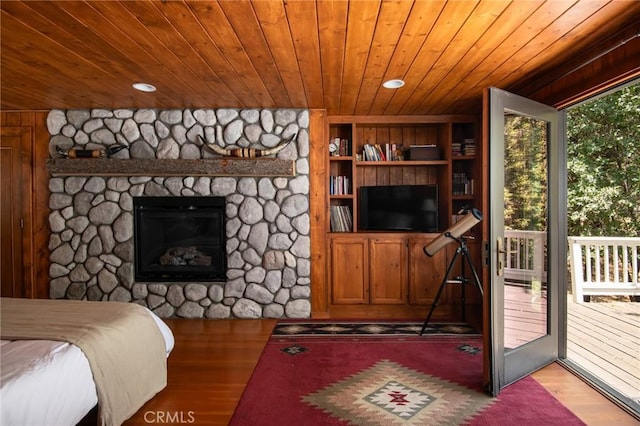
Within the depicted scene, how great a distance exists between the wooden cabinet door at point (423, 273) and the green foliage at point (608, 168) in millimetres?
2557

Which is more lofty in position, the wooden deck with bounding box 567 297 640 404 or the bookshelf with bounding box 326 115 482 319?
the bookshelf with bounding box 326 115 482 319

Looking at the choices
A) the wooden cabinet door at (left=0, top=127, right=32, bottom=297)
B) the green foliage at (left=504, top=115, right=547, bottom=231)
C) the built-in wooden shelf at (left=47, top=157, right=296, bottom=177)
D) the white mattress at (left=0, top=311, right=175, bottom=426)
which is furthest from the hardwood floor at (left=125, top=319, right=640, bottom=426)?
the wooden cabinet door at (left=0, top=127, right=32, bottom=297)

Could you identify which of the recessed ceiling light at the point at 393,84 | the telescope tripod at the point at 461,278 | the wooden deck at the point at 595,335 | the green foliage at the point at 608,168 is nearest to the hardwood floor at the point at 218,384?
the wooden deck at the point at 595,335

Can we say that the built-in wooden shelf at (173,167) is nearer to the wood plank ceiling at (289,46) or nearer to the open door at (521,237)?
the wood plank ceiling at (289,46)

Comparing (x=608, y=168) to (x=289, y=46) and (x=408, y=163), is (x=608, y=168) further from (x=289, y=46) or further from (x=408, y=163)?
(x=289, y=46)

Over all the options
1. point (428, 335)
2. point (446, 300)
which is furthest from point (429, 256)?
point (428, 335)

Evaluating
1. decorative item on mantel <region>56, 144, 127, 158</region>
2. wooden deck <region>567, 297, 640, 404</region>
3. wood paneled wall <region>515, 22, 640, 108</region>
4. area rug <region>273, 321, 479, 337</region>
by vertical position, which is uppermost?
wood paneled wall <region>515, 22, 640, 108</region>

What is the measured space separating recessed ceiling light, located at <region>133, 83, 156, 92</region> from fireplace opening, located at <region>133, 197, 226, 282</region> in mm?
1193

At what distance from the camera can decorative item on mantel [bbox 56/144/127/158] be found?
3.89 m

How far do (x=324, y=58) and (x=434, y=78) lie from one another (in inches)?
39.9

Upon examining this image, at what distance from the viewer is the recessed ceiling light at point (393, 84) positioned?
3.08m

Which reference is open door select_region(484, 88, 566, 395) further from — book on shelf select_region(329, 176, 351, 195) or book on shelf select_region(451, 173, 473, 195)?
book on shelf select_region(329, 176, 351, 195)

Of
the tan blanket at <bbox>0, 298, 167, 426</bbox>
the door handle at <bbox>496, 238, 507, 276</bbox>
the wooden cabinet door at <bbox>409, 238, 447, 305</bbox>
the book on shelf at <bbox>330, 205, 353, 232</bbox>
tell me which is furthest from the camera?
the book on shelf at <bbox>330, 205, 353, 232</bbox>

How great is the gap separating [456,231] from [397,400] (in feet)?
5.58
